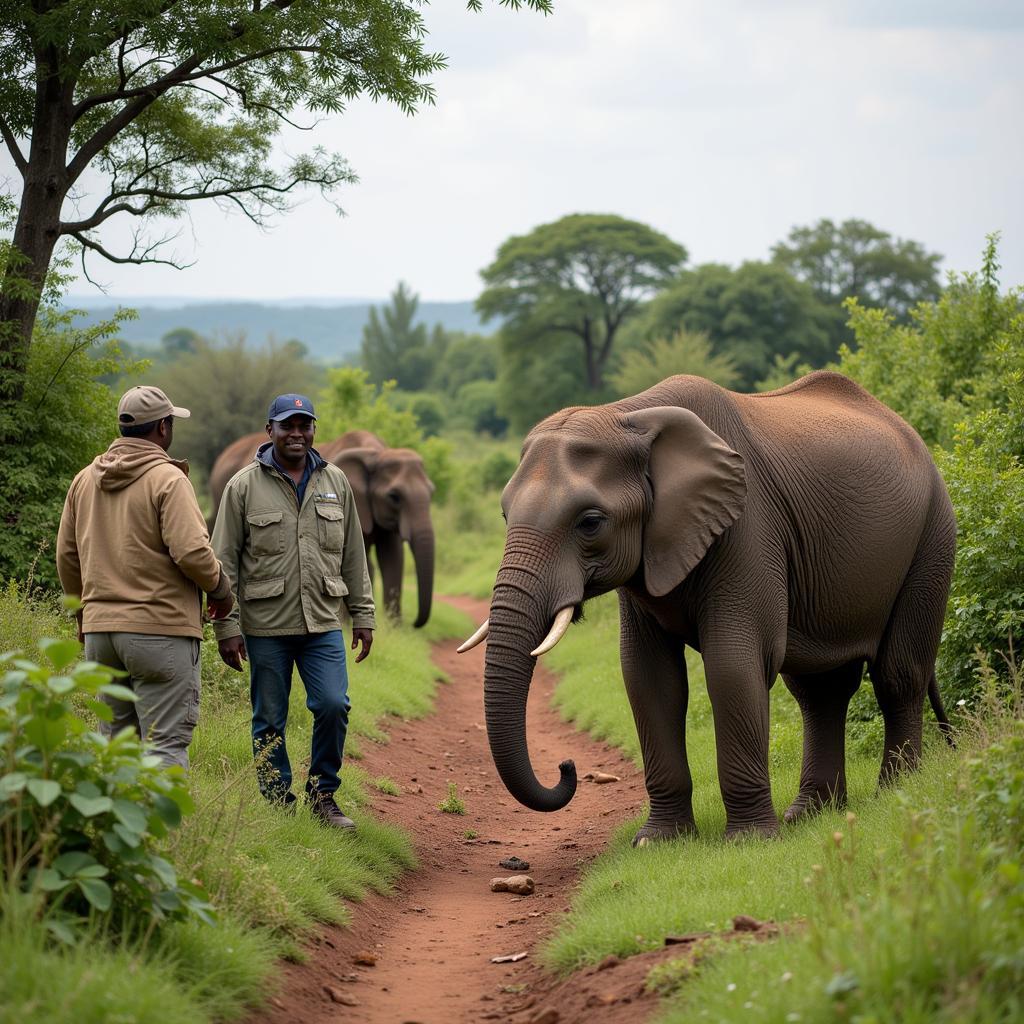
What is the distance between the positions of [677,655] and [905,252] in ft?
262

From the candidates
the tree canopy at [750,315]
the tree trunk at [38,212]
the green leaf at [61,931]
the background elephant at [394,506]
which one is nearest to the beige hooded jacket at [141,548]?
the green leaf at [61,931]

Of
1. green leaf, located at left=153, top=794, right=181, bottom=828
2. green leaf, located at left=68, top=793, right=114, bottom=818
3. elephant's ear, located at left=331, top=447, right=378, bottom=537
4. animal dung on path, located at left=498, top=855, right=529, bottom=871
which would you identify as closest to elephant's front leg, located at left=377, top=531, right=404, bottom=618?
elephant's ear, located at left=331, top=447, right=378, bottom=537

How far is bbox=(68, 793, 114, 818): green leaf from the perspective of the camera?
4.81 meters

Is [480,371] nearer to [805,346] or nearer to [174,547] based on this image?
[805,346]

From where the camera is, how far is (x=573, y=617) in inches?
295

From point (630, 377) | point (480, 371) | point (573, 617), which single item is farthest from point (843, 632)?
point (480, 371)

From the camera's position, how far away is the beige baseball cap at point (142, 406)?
677 cm

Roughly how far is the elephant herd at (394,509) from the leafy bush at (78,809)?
43.8ft

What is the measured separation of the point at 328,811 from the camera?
8.23 metres

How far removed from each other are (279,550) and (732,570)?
8.78 feet

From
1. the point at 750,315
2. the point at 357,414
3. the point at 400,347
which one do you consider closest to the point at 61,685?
the point at 357,414

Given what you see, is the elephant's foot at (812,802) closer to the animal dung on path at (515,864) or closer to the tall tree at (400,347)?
the animal dung on path at (515,864)

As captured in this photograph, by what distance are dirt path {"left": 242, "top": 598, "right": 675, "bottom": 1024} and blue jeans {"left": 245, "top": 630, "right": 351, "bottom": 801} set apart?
3.11ft

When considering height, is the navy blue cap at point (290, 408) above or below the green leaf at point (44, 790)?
above
